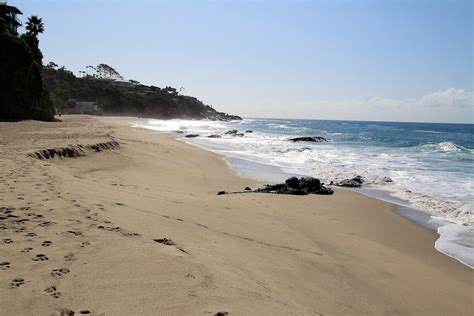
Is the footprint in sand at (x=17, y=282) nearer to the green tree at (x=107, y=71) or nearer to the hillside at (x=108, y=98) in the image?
the hillside at (x=108, y=98)

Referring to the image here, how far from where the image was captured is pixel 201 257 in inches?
175

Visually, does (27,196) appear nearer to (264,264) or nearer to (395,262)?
(264,264)

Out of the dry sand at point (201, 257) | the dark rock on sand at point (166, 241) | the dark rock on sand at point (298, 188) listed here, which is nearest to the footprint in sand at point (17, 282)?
the dry sand at point (201, 257)

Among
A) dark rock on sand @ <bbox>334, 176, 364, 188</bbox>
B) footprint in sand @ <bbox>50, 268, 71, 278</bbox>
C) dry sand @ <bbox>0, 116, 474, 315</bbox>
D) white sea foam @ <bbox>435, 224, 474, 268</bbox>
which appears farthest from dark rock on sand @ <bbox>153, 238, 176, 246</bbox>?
dark rock on sand @ <bbox>334, 176, 364, 188</bbox>

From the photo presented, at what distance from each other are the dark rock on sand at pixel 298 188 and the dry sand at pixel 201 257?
151 cm

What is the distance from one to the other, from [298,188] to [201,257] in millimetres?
7385

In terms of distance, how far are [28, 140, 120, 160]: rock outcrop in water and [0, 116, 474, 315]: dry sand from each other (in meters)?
1.24

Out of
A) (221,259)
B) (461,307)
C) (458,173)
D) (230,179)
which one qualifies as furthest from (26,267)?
(458,173)

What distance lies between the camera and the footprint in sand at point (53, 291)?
3.06 meters

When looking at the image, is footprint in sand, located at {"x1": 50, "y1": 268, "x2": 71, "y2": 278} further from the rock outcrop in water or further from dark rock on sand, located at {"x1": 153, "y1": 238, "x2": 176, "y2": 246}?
the rock outcrop in water

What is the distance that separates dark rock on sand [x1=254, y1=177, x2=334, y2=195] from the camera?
1123 cm

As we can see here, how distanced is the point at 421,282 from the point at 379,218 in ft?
13.4

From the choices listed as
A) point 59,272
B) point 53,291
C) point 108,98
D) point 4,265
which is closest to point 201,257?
point 59,272

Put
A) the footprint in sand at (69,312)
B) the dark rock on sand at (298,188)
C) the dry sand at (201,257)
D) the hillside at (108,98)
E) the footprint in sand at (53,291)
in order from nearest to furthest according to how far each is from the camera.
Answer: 1. the footprint in sand at (69,312)
2. the footprint in sand at (53,291)
3. the dry sand at (201,257)
4. the dark rock on sand at (298,188)
5. the hillside at (108,98)
